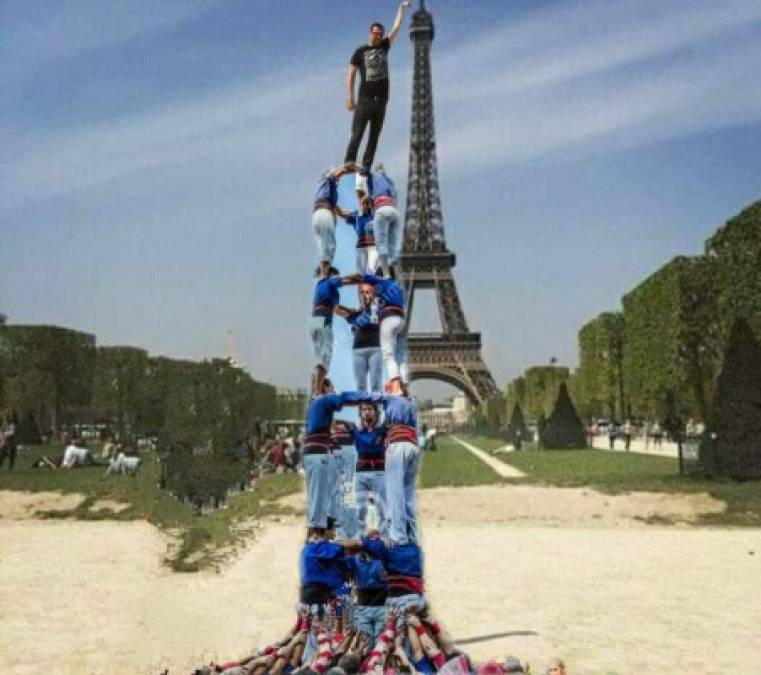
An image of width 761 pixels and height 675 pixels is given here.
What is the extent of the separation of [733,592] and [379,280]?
9603mm

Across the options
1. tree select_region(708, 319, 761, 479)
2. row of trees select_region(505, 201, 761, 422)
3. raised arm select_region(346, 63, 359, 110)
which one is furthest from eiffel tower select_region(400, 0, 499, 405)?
raised arm select_region(346, 63, 359, 110)

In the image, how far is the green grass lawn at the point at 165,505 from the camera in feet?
64.8

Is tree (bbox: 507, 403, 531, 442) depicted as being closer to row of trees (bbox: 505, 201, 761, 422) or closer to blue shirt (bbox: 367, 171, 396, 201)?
row of trees (bbox: 505, 201, 761, 422)

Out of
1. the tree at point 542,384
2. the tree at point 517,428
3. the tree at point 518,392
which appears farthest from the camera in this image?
the tree at point 518,392

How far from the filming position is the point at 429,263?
95.8m

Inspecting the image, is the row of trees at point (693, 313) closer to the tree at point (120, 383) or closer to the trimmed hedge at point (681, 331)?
the trimmed hedge at point (681, 331)

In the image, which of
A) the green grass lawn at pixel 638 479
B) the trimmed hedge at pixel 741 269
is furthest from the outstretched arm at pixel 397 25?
the trimmed hedge at pixel 741 269

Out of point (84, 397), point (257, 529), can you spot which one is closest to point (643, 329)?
point (257, 529)

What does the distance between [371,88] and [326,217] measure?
1.79m

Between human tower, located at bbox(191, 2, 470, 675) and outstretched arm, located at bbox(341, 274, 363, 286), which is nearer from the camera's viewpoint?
human tower, located at bbox(191, 2, 470, 675)

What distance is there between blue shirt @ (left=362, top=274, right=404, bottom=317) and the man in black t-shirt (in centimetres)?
161

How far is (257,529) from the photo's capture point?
23.0 metres

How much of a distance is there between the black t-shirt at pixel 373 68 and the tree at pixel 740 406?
2382cm

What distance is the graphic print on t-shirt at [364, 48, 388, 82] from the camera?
952 cm
